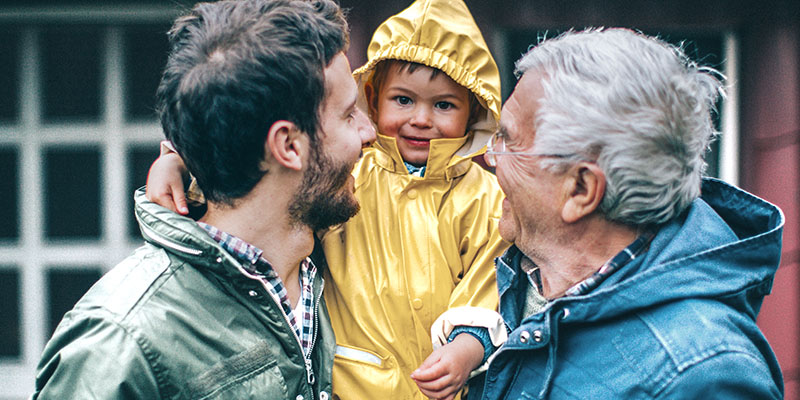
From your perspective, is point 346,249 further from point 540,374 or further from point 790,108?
point 790,108

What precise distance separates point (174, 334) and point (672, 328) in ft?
3.58

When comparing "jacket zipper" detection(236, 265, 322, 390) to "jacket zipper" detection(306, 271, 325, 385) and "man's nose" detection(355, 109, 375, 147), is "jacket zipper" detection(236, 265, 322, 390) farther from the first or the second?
"man's nose" detection(355, 109, 375, 147)

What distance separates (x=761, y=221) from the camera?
145cm

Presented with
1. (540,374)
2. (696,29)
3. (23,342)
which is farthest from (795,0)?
(23,342)

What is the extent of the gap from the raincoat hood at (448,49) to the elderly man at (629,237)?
43 centimetres

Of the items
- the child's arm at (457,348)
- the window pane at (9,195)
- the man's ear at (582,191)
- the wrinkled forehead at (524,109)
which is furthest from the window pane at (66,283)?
the man's ear at (582,191)

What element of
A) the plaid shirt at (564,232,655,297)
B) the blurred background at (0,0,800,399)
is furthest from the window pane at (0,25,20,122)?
the plaid shirt at (564,232,655,297)

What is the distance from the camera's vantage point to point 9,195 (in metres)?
3.97

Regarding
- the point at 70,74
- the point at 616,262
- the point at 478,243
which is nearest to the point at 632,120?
the point at 616,262

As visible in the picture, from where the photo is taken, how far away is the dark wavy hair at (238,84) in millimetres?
1491

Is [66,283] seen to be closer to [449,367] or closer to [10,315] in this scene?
[10,315]

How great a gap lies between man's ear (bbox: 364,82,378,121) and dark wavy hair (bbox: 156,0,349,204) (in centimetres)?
61

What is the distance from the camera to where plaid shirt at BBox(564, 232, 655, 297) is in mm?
1425

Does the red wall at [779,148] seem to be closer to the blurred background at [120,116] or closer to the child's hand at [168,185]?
the blurred background at [120,116]
